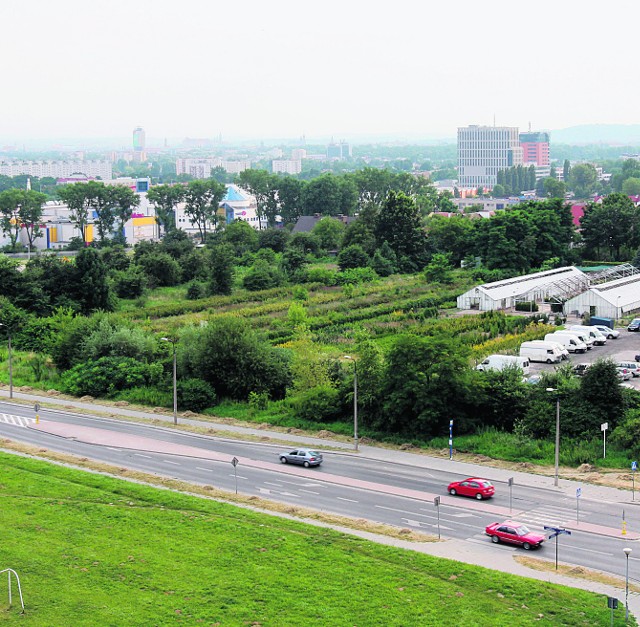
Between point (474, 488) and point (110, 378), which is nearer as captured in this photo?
point (474, 488)

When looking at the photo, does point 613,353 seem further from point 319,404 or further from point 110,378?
point 110,378

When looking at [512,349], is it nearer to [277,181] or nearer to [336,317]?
[336,317]

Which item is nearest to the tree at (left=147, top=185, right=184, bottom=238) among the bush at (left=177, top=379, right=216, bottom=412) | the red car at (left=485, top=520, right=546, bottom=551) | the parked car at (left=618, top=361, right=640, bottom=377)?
the bush at (left=177, top=379, right=216, bottom=412)

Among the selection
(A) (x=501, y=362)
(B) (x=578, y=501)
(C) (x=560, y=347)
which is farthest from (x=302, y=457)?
(C) (x=560, y=347)

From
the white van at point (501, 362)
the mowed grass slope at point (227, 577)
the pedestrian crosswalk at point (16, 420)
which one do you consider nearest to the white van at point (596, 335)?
the white van at point (501, 362)

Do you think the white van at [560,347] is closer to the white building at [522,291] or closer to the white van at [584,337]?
the white van at [584,337]

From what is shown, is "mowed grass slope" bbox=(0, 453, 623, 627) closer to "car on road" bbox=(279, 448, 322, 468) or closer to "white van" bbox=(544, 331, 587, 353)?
"car on road" bbox=(279, 448, 322, 468)

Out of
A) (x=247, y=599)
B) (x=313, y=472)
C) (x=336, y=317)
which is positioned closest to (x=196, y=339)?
(x=313, y=472)
